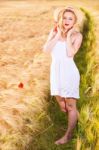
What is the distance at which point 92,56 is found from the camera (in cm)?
856

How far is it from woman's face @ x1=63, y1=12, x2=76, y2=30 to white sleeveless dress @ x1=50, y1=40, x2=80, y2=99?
17 centimetres

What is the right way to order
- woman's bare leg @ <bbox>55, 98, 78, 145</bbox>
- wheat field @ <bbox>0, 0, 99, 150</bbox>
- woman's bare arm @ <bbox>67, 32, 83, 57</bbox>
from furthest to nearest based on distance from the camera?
woman's bare leg @ <bbox>55, 98, 78, 145</bbox> < woman's bare arm @ <bbox>67, 32, 83, 57</bbox> < wheat field @ <bbox>0, 0, 99, 150</bbox>

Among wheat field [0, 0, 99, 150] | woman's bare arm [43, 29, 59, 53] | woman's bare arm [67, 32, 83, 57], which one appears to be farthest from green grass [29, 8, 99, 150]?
woman's bare arm [43, 29, 59, 53]

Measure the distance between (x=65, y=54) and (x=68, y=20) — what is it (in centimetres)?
34

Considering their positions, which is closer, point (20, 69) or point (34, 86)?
point (34, 86)

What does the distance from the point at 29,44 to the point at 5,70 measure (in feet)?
9.07

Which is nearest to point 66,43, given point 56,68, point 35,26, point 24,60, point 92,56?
point 56,68

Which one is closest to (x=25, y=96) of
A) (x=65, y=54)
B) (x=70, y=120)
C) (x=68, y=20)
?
(x=70, y=120)

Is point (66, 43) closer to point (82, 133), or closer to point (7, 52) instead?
point (82, 133)

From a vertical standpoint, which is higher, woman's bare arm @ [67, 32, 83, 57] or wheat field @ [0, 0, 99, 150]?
woman's bare arm @ [67, 32, 83, 57]

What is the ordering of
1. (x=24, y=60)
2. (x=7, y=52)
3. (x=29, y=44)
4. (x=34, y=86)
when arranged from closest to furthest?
(x=34, y=86) → (x=24, y=60) → (x=7, y=52) → (x=29, y=44)

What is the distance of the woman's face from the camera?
527 centimetres

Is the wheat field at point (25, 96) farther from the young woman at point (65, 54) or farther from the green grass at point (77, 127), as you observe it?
the young woman at point (65, 54)

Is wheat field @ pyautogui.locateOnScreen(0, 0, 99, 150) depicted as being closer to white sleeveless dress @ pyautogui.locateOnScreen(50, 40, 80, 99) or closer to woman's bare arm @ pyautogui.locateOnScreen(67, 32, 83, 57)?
white sleeveless dress @ pyautogui.locateOnScreen(50, 40, 80, 99)
